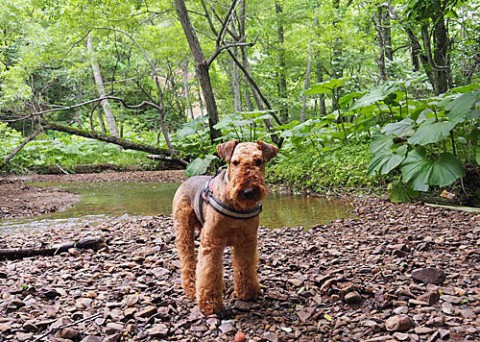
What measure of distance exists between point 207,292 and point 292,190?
5429 millimetres

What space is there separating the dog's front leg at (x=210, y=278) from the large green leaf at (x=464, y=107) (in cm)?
293

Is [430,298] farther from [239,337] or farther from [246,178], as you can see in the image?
[246,178]

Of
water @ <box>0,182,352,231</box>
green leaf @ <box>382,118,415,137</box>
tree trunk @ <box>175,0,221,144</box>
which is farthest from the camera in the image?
tree trunk @ <box>175,0,221,144</box>

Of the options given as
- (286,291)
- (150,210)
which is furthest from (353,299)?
(150,210)

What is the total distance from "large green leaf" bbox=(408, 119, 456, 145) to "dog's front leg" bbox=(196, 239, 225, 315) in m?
2.80

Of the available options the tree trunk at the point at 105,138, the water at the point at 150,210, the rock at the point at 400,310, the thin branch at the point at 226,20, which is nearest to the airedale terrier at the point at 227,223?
the rock at the point at 400,310

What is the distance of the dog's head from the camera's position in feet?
7.63

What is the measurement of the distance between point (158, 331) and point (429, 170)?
354 centimetres

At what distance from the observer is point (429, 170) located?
4.32 m

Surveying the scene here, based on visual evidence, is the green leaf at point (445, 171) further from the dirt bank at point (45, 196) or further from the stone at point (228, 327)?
the dirt bank at point (45, 196)

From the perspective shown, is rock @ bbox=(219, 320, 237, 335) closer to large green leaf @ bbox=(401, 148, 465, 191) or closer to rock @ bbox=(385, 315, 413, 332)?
rock @ bbox=(385, 315, 413, 332)

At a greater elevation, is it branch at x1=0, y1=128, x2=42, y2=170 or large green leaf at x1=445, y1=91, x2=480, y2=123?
branch at x1=0, y1=128, x2=42, y2=170

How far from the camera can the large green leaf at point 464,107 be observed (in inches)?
151

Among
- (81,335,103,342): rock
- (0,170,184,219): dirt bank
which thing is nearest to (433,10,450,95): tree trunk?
(81,335,103,342): rock
